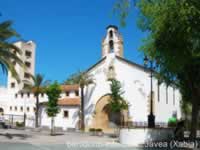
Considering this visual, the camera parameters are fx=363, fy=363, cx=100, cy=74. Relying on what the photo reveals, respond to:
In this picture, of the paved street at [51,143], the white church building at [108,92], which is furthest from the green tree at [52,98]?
the white church building at [108,92]

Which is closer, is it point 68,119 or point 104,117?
point 104,117

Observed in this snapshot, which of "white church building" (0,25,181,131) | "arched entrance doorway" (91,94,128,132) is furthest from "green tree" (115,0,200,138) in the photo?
"arched entrance doorway" (91,94,128,132)

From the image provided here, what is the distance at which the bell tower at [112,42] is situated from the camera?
40.2 m

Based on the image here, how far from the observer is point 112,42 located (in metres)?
40.7

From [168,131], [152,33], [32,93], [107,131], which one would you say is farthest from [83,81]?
[152,33]

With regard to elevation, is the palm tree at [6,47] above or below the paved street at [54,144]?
above

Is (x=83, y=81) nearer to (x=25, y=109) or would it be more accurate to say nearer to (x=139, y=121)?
(x=139, y=121)

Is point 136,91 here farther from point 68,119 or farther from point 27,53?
point 27,53

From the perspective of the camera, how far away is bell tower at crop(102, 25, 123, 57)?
40.2 metres

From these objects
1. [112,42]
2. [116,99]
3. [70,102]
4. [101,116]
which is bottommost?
[101,116]

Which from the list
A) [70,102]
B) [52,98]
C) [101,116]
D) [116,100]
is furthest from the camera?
[70,102]

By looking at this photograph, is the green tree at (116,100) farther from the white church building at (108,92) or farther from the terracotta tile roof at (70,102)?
the terracotta tile roof at (70,102)

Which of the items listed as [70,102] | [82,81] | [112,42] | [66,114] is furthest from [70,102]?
[112,42]

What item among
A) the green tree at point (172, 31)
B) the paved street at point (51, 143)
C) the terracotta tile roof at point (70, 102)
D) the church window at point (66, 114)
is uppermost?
the green tree at point (172, 31)
